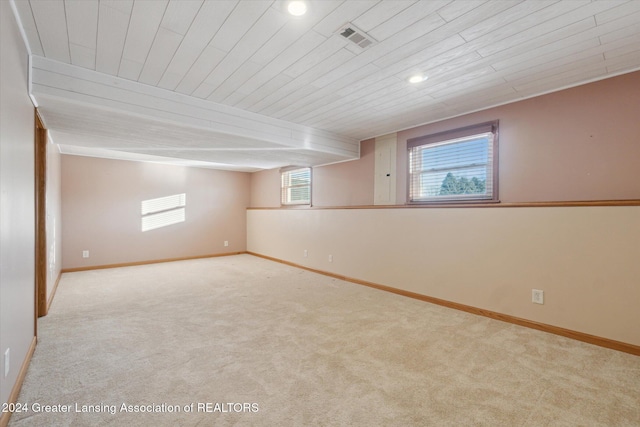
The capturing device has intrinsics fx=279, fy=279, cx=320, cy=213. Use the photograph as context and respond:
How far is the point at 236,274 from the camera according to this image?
17.0 feet

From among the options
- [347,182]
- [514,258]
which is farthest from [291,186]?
[514,258]

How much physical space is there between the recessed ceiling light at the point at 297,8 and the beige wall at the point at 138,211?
5.65 m

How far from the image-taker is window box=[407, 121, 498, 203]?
10.5ft

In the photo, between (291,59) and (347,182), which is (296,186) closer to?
(347,182)

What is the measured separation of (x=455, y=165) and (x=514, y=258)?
1.26 meters

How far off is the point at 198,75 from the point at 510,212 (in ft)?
11.1

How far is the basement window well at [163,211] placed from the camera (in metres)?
6.10

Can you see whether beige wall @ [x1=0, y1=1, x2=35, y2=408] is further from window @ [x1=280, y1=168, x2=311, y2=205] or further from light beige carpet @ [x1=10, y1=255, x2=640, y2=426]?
window @ [x1=280, y1=168, x2=311, y2=205]

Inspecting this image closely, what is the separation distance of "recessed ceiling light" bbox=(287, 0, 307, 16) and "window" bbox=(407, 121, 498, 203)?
2520mm

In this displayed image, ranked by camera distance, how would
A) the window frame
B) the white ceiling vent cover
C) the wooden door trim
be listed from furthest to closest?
the window frame, the wooden door trim, the white ceiling vent cover

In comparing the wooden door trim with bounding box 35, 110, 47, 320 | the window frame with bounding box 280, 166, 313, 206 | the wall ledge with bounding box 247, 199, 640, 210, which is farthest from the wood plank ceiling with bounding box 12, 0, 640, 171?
the window frame with bounding box 280, 166, 313, 206

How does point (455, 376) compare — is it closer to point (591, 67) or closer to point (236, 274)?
point (591, 67)

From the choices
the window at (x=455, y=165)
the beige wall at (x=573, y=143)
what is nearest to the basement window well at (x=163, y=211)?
the window at (x=455, y=165)

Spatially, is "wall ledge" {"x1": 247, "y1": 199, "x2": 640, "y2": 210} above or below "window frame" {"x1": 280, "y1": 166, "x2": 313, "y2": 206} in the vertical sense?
below
